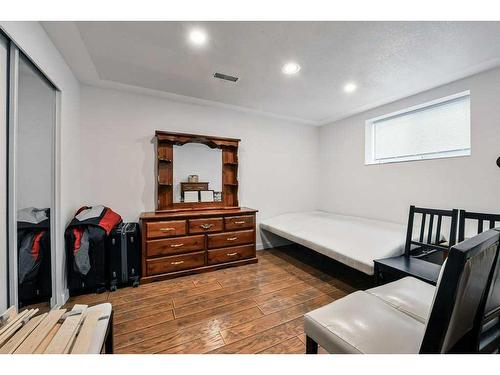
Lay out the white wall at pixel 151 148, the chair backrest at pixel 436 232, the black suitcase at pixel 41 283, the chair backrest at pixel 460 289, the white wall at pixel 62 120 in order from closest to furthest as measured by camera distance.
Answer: the chair backrest at pixel 460 289 → the white wall at pixel 62 120 → the black suitcase at pixel 41 283 → the chair backrest at pixel 436 232 → the white wall at pixel 151 148

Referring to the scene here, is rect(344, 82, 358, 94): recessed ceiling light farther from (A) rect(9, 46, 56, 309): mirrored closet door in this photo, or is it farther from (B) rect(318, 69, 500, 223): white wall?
(A) rect(9, 46, 56, 309): mirrored closet door

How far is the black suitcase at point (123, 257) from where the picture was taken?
227 centimetres

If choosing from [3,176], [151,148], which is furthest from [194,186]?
[3,176]

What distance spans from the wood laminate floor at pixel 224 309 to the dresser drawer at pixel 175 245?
34cm

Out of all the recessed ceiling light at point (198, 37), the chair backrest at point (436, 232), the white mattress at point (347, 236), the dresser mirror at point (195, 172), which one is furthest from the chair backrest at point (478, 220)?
the recessed ceiling light at point (198, 37)

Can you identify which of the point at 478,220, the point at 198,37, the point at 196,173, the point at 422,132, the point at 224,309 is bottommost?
the point at 224,309

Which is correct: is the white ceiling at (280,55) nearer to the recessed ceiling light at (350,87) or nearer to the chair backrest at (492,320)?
the recessed ceiling light at (350,87)

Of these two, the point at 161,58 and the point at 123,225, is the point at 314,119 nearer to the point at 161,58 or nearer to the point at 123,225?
the point at 161,58

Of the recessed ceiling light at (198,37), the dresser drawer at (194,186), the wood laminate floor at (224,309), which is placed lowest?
the wood laminate floor at (224,309)

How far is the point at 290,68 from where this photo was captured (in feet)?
7.44

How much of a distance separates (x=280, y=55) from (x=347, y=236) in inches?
84.5

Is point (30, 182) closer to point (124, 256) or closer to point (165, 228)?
point (124, 256)

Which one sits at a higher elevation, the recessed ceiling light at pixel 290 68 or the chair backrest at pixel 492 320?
the recessed ceiling light at pixel 290 68
